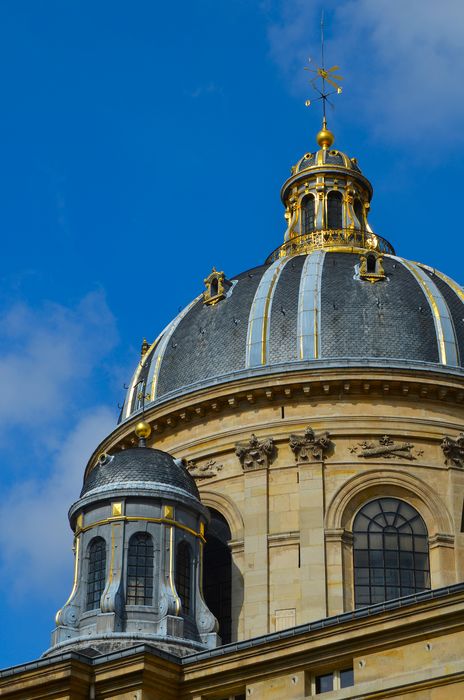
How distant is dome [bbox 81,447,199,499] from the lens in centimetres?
5091

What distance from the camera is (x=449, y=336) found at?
196ft

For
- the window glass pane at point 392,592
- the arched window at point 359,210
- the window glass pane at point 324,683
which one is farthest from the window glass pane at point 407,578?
the arched window at point 359,210

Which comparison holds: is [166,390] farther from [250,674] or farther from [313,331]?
[250,674]

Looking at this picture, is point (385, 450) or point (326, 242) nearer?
point (385, 450)

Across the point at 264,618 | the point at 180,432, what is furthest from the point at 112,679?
the point at 180,432

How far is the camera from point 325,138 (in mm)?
72000

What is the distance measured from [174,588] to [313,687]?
7.61m

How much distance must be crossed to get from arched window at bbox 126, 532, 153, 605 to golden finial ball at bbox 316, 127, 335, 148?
2662 cm

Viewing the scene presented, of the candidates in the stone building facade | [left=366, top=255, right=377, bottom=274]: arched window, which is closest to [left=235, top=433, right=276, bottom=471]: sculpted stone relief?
the stone building facade

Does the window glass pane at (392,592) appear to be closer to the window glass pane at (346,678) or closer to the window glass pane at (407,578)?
the window glass pane at (407,578)

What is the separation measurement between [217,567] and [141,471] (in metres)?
7.68

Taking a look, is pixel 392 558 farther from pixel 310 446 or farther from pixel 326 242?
pixel 326 242

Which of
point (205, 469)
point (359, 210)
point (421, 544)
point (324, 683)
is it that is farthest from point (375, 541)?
point (359, 210)

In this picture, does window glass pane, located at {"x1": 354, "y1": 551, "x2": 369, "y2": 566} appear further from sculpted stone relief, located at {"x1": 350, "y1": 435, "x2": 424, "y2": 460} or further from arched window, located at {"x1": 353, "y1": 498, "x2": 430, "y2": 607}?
sculpted stone relief, located at {"x1": 350, "y1": 435, "x2": 424, "y2": 460}
